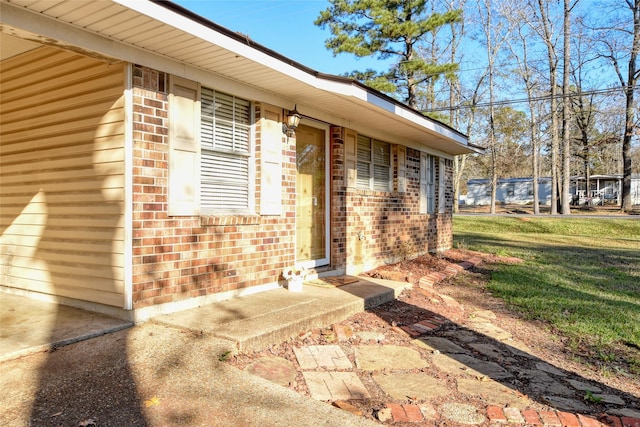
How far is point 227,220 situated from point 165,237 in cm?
78

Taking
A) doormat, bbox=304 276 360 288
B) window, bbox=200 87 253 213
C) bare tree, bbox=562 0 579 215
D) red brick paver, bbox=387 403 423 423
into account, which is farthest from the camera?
bare tree, bbox=562 0 579 215

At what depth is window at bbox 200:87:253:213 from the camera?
14.5 feet

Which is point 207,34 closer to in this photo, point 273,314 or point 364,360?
point 273,314

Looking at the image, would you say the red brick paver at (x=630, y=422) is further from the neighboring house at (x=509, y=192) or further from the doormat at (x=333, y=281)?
the neighboring house at (x=509, y=192)

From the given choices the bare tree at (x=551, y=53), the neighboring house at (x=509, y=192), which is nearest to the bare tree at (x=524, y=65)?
the bare tree at (x=551, y=53)

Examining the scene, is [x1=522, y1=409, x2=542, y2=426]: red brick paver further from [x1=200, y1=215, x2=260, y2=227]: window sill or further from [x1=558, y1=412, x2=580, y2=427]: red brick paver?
[x1=200, y1=215, x2=260, y2=227]: window sill

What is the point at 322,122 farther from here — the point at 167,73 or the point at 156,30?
the point at 156,30

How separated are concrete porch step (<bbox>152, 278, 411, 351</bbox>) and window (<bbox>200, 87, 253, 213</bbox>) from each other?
41.5 inches

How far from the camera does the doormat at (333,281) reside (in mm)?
5656

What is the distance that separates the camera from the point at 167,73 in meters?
3.92

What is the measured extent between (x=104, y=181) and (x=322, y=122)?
3.36 meters

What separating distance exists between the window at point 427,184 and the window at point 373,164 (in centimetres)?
148

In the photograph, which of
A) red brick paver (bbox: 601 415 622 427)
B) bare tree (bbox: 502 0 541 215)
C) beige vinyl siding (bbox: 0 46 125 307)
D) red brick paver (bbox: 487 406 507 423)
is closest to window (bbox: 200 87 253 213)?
beige vinyl siding (bbox: 0 46 125 307)

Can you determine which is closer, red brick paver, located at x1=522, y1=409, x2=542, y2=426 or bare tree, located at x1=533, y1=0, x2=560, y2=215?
red brick paver, located at x1=522, y1=409, x2=542, y2=426
